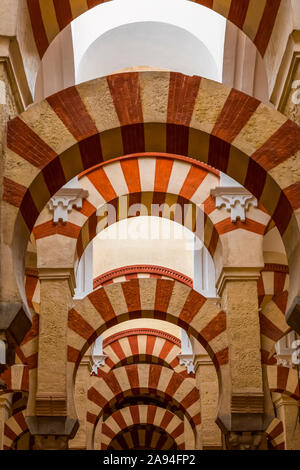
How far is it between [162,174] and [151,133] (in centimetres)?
385

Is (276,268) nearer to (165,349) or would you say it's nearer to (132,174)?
(132,174)

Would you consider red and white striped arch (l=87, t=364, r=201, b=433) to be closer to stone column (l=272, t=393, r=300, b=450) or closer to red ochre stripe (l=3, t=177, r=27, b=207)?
stone column (l=272, t=393, r=300, b=450)

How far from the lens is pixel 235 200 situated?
862 cm

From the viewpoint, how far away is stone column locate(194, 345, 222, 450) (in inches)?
415

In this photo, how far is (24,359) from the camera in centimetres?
816

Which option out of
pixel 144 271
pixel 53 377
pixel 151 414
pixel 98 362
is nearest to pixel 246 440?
pixel 53 377

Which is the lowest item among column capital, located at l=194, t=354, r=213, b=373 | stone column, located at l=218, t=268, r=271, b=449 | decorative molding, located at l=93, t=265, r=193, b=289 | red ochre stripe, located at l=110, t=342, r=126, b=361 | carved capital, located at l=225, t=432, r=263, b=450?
carved capital, located at l=225, t=432, r=263, b=450

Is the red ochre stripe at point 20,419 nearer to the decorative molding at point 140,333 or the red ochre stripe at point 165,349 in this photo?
the decorative molding at point 140,333

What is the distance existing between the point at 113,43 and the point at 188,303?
3.44 m

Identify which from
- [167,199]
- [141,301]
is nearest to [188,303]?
[141,301]

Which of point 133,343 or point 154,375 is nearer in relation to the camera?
point 154,375

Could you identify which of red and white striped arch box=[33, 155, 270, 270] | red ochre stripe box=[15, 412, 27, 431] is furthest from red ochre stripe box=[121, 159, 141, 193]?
red ochre stripe box=[15, 412, 27, 431]

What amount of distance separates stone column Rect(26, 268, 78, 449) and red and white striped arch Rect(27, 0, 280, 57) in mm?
3236

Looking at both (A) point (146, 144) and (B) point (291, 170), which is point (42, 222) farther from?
(B) point (291, 170)
